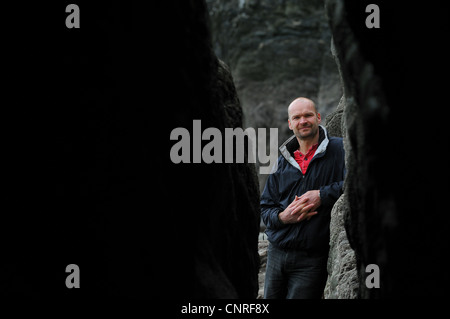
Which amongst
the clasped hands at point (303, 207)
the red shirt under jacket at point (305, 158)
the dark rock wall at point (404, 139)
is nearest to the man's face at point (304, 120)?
the red shirt under jacket at point (305, 158)

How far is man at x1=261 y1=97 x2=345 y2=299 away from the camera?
163 inches

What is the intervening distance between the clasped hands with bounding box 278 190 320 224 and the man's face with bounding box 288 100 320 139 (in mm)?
518

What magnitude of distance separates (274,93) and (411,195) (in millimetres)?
12893

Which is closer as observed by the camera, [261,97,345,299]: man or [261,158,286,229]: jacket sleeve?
[261,97,345,299]: man

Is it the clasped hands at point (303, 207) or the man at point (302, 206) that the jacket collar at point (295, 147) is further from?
the clasped hands at point (303, 207)

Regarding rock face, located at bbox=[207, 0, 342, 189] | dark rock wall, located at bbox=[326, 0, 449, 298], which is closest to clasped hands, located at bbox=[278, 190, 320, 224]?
dark rock wall, located at bbox=[326, 0, 449, 298]

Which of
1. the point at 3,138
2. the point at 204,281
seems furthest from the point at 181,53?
the point at 204,281

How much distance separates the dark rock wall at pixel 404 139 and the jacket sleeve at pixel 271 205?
1269 millimetres

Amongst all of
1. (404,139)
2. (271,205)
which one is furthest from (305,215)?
(404,139)

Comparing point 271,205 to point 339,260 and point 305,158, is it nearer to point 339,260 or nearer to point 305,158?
point 305,158

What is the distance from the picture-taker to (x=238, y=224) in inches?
153

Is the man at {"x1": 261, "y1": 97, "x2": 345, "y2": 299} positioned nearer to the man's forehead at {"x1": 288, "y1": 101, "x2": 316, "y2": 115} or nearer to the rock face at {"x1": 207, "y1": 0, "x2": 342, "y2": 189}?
the man's forehead at {"x1": 288, "y1": 101, "x2": 316, "y2": 115}

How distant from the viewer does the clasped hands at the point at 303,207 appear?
4094 mm

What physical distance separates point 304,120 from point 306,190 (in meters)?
0.56
